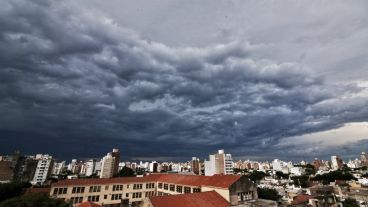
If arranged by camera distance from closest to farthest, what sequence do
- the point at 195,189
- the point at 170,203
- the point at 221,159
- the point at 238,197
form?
1. the point at 170,203
2. the point at 238,197
3. the point at 195,189
4. the point at 221,159

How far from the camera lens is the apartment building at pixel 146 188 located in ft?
133

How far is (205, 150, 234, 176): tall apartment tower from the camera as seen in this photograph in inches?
4899

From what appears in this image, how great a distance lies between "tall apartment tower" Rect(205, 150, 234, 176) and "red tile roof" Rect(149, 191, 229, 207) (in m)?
87.9

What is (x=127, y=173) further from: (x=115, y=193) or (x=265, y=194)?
(x=265, y=194)

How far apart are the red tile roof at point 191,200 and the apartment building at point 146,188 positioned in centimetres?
181

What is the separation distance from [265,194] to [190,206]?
3545cm

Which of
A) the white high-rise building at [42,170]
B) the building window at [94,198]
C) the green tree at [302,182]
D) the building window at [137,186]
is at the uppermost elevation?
the white high-rise building at [42,170]

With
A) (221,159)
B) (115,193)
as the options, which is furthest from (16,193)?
(221,159)

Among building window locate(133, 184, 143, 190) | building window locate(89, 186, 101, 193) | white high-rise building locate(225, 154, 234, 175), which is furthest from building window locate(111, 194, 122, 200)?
white high-rise building locate(225, 154, 234, 175)

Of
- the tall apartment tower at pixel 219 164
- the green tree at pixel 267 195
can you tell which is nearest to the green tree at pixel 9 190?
the green tree at pixel 267 195

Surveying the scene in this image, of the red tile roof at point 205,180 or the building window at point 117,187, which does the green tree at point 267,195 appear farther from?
the building window at point 117,187

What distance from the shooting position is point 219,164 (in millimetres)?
124688

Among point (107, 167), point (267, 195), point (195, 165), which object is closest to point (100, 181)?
point (267, 195)

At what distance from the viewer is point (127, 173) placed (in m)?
116
